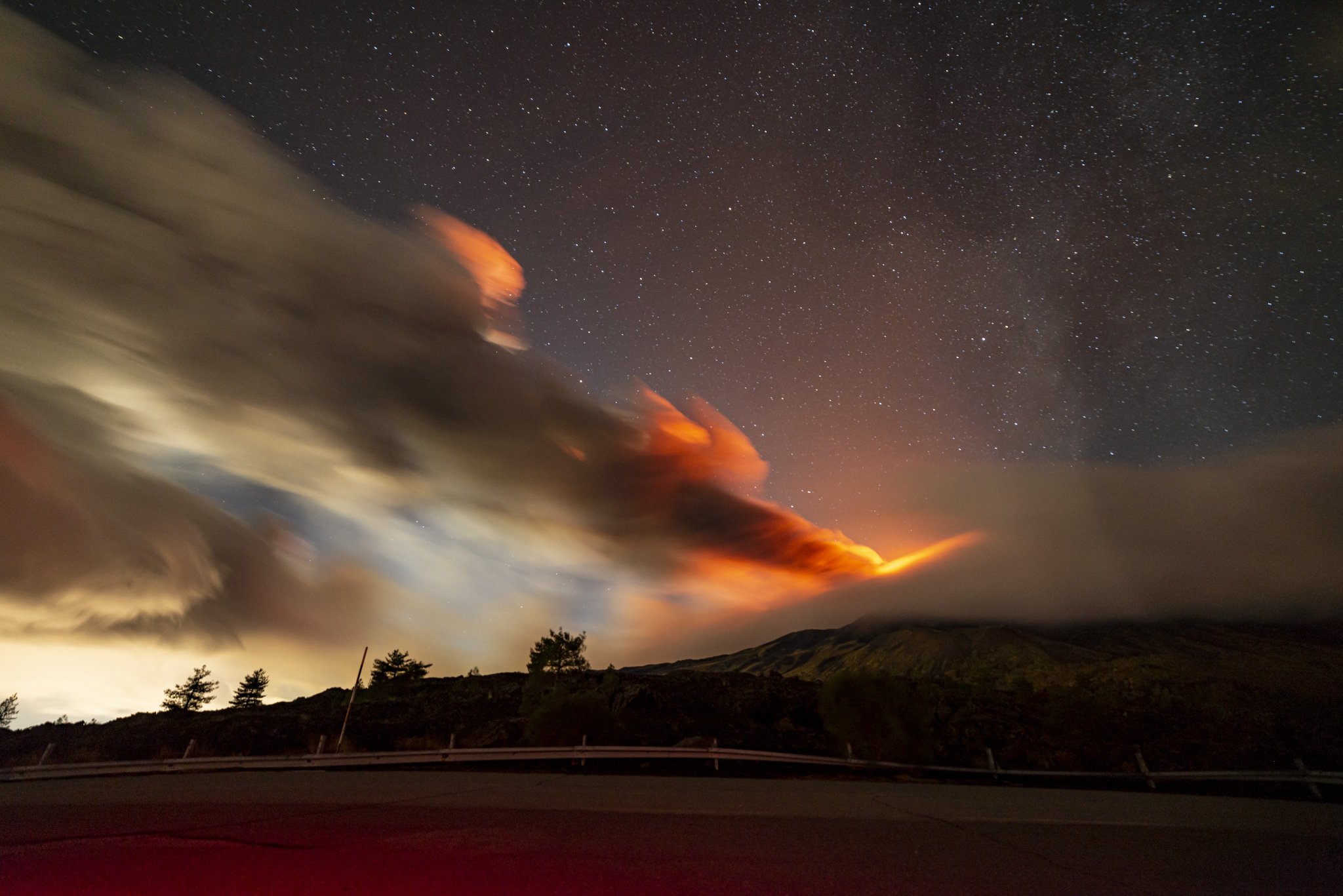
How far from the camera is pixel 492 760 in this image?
19.0m

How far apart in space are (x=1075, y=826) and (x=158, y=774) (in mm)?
24291

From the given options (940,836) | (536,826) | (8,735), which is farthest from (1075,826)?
(8,735)

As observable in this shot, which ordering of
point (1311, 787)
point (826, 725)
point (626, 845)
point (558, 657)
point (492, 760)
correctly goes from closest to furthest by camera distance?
point (626, 845)
point (1311, 787)
point (492, 760)
point (826, 725)
point (558, 657)

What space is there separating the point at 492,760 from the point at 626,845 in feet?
52.4

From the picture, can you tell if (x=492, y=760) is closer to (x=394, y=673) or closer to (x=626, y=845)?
(x=626, y=845)

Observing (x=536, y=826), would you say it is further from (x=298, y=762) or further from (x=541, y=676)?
(x=541, y=676)

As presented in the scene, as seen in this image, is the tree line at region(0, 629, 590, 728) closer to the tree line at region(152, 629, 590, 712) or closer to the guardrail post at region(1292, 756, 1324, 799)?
the tree line at region(152, 629, 590, 712)

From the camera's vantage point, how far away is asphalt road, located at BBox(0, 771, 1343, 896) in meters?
4.21

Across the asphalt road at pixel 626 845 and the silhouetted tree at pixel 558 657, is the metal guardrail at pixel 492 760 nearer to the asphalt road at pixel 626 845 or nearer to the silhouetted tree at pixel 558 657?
the asphalt road at pixel 626 845

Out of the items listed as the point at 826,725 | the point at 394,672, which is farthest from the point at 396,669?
the point at 826,725

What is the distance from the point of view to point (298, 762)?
1914 cm

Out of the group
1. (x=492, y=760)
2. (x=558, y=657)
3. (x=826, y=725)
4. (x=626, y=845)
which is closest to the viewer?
(x=626, y=845)

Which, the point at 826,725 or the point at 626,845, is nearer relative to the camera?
the point at 626,845

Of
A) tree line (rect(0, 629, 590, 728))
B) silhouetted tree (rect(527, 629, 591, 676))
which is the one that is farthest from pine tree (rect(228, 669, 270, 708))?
silhouetted tree (rect(527, 629, 591, 676))
